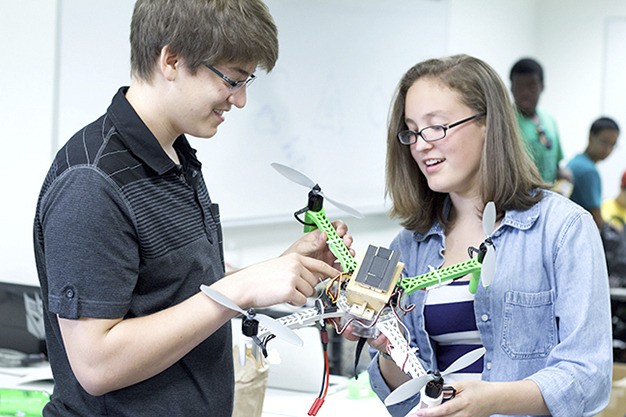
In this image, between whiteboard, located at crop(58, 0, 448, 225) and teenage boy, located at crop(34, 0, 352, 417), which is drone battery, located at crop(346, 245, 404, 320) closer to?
teenage boy, located at crop(34, 0, 352, 417)

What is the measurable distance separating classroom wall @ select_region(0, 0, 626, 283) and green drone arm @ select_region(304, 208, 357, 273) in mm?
1562

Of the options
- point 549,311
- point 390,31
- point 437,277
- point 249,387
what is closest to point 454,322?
point 549,311

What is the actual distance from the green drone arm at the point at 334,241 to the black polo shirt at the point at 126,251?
0.20 m

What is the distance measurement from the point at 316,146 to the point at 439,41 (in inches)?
59.2

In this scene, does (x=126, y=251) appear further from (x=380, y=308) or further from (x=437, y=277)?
(x=437, y=277)

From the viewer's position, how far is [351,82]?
4.57 metres

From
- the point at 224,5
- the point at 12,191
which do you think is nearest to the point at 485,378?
the point at 224,5

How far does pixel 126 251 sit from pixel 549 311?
824 millimetres

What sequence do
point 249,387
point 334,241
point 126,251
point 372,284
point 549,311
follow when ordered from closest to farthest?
point 126,251 → point 372,284 → point 334,241 → point 549,311 → point 249,387

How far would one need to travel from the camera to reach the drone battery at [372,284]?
1.43m

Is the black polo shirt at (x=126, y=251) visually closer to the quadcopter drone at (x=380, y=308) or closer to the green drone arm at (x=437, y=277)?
the quadcopter drone at (x=380, y=308)

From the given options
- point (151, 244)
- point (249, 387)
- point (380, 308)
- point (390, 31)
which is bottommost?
point (249, 387)

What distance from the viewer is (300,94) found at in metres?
4.16

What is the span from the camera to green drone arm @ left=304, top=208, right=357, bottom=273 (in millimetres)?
1518
